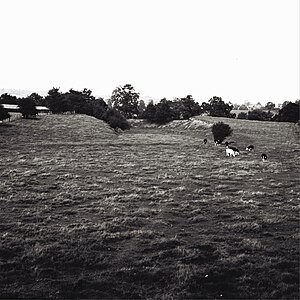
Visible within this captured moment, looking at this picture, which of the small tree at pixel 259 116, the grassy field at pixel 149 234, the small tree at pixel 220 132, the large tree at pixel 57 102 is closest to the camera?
the grassy field at pixel 149 234

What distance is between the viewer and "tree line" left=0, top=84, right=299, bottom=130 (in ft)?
316

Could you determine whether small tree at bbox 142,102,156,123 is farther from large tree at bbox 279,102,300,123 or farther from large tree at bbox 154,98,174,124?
large tree at bbox 279,102,300,123

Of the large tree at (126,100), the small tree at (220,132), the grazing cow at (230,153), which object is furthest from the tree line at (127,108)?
the grazing cow at (230,153)

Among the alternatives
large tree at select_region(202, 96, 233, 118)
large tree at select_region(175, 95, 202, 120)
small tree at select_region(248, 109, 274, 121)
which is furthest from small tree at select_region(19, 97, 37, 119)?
small tree at select_region(248, 109, 274, 121)

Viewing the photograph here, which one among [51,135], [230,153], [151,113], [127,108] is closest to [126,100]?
[127,108]

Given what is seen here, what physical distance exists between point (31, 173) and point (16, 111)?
8151cm

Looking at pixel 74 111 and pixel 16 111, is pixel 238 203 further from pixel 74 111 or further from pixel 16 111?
pixel 74 111

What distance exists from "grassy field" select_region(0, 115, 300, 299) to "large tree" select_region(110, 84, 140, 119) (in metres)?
116

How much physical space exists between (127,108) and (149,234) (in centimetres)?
13120

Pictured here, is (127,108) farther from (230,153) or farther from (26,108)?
(230,153)

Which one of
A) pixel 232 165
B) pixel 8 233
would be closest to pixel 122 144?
pixel 232 165

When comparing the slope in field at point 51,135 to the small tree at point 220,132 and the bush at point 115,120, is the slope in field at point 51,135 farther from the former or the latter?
the small tree at point 220,132

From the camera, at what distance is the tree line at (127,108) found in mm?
96375

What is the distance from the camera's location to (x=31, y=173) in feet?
88.1
